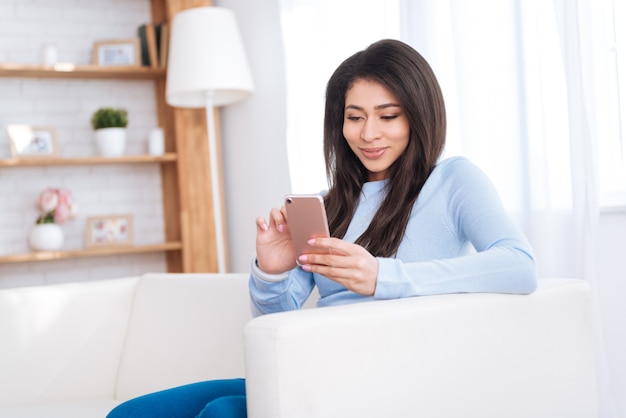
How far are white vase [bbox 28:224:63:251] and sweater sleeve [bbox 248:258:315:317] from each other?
A: 2539 mm

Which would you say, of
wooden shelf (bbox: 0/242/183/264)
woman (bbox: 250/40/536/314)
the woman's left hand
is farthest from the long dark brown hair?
wooden shelf (bbox: 0/242/183/264)

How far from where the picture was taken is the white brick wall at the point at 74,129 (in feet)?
14.5

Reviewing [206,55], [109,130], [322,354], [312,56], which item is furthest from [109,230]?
[322,354]

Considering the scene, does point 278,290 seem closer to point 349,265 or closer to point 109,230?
point 349,265

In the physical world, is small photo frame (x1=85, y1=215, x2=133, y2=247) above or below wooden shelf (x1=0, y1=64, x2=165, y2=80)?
below

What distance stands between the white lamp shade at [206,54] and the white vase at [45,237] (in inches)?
37.8

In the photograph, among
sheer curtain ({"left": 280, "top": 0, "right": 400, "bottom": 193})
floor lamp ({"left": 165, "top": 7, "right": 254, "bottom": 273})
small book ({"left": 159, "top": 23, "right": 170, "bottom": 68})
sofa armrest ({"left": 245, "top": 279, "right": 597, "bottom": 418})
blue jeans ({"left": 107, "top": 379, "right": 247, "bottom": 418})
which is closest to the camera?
sofa armrest ({"left": 245, "top": 279, "right": 597, "bottom": 418})

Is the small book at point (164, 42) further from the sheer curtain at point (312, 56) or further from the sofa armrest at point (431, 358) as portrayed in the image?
the sofa armrest at point (431, 358)

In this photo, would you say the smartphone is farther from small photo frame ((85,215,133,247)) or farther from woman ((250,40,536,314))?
small photo frame ((85,215,133,247))

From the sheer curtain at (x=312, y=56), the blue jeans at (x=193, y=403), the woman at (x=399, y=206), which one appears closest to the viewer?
the blue jeans at (x=193, y=403)

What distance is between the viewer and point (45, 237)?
425cm

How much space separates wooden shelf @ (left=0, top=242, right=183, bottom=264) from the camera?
4.14 metres

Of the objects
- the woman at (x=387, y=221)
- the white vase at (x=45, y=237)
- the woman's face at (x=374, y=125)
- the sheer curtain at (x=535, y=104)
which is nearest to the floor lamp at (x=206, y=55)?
the white vase at (x=45, y=237)

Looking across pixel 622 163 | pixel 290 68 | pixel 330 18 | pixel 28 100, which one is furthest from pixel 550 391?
pixel 28 100
